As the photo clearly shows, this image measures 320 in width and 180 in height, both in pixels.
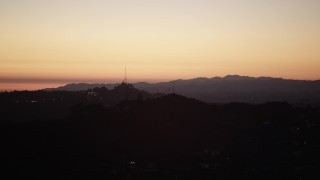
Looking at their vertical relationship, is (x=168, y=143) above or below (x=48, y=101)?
below

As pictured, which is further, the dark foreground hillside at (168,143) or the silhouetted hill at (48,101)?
the silhouetted hill at (48,101)

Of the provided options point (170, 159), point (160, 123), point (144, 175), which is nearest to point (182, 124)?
point (160, 123)

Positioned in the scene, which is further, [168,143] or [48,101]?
[48,101]

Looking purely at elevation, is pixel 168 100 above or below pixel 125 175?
above

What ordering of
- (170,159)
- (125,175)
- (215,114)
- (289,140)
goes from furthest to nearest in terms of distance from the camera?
1. (215,114)
2. (289,140)
3. (170,159)
4. (125,175)

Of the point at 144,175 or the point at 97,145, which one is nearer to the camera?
the point at 144,175

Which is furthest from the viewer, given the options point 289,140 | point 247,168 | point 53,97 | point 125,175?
point 53,97

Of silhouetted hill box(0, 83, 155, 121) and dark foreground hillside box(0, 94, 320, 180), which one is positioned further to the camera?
silhouetted hill box(0, 83, 155, 121)

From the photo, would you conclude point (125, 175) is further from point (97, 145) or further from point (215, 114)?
point (215, 114)
